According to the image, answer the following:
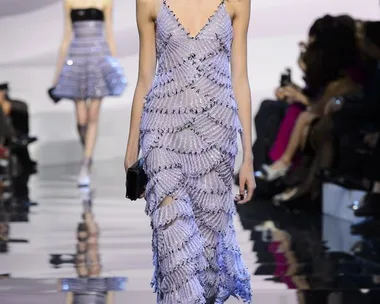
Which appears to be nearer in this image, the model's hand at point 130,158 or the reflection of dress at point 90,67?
the model's hand at point 130,158

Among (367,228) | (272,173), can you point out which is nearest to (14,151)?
(272,173)

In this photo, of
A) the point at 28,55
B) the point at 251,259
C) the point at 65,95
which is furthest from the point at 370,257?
the point at 28,55

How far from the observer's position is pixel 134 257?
501 centimetres

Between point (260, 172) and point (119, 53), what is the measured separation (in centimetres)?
272

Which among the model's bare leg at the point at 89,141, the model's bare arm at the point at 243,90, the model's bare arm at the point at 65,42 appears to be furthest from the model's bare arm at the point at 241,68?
the model's bare arm at the point at 65,42

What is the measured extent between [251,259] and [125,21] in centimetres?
609

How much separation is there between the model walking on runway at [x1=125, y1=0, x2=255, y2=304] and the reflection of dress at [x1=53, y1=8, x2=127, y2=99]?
6352 millimetres

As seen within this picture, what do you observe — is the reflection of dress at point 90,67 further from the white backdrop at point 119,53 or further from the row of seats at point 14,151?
the white backdrop at point 119,53

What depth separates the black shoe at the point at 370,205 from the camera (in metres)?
6.35

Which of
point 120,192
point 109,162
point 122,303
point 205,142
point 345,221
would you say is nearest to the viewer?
point 205,142

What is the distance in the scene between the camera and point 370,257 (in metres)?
5.05

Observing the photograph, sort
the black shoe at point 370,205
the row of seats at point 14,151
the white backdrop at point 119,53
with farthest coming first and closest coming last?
the white backdrop at point 119,53, the row of seats at point 14,151, the black shoe at point 370,205

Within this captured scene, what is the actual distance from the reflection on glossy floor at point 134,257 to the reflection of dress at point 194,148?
907 mm

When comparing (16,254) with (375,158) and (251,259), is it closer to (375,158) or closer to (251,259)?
(251,259)
